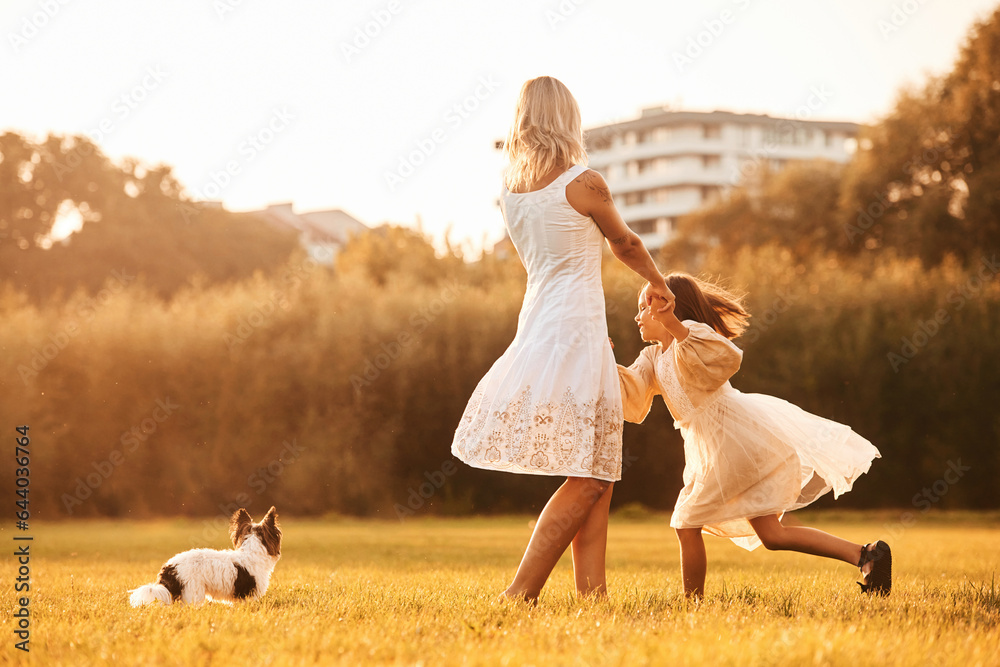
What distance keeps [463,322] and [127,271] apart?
16183 mm

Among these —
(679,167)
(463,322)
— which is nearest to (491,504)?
(463,322)

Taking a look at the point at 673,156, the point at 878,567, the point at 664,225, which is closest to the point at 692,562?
the point at 878,567

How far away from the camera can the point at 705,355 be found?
3725 mm

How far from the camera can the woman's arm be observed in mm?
3375

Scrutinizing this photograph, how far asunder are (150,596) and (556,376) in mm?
1940

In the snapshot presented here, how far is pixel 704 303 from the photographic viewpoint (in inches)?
159

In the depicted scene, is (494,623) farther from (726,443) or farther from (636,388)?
(726,443)

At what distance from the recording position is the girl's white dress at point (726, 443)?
3768 millimetres

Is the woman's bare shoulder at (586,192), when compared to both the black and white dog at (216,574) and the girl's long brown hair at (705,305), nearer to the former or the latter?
the girl's long brown hair at (705,305)

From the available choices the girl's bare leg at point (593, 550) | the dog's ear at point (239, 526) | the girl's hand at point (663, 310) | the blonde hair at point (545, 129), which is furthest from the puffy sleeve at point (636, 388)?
the dog's ear at point (239, 526)

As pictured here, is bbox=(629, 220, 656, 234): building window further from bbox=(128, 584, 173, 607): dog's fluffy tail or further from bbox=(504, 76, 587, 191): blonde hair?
bbox=(128, 584, 173, 607): dog's fluffy tail

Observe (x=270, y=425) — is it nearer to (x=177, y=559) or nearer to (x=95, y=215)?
(x=177, y=559)

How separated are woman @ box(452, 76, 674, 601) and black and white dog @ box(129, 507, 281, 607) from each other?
4.07 ft

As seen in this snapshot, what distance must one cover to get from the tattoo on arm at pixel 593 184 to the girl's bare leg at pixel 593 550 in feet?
3.98
